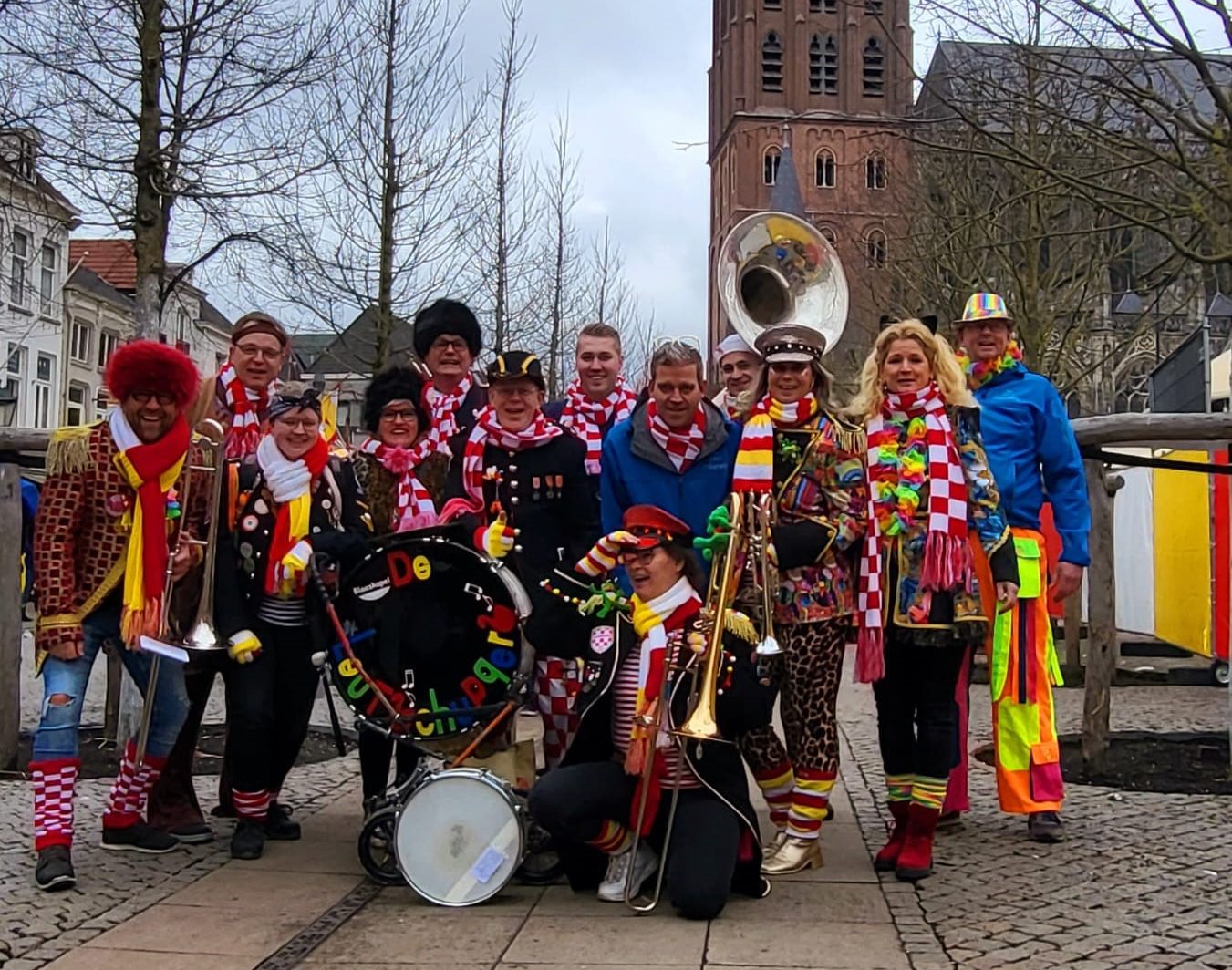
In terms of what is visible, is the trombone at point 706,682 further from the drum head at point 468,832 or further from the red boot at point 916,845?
the red boot at point 916,845

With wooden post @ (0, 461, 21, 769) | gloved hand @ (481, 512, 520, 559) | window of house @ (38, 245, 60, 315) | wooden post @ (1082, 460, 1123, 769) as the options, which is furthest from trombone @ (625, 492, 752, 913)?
window of house @ (38, 245, 60, 315)

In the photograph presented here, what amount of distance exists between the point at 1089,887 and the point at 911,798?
0.70m

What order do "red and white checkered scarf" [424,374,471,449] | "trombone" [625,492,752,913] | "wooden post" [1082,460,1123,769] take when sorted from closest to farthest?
"trombone" [625,492,752,913], "red and white checkered scarf" [424,374,471,449], "wooden post" [1082,460,1123,769]

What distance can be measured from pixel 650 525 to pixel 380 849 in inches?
64.1

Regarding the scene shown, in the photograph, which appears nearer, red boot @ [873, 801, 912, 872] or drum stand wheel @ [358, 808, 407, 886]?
drum stand wheel @ [358, 808, 407, 886]

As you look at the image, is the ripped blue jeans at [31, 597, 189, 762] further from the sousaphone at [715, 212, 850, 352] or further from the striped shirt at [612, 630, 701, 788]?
the sousaphone at [715, 212, 850, 352]

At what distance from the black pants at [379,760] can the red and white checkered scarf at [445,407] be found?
4.36 ft

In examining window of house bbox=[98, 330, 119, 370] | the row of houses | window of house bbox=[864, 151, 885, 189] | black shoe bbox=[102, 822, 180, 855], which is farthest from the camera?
window of house bbox=[98, 330, 119, 370]

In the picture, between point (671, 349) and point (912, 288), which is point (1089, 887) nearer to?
point (671, 349)

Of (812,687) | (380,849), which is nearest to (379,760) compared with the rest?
(380,849)

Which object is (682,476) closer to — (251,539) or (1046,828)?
(251,539)

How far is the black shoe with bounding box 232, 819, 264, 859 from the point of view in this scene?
5590 millimetres

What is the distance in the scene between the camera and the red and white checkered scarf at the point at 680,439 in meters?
5.27

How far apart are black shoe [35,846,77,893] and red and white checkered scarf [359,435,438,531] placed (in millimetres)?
1765
